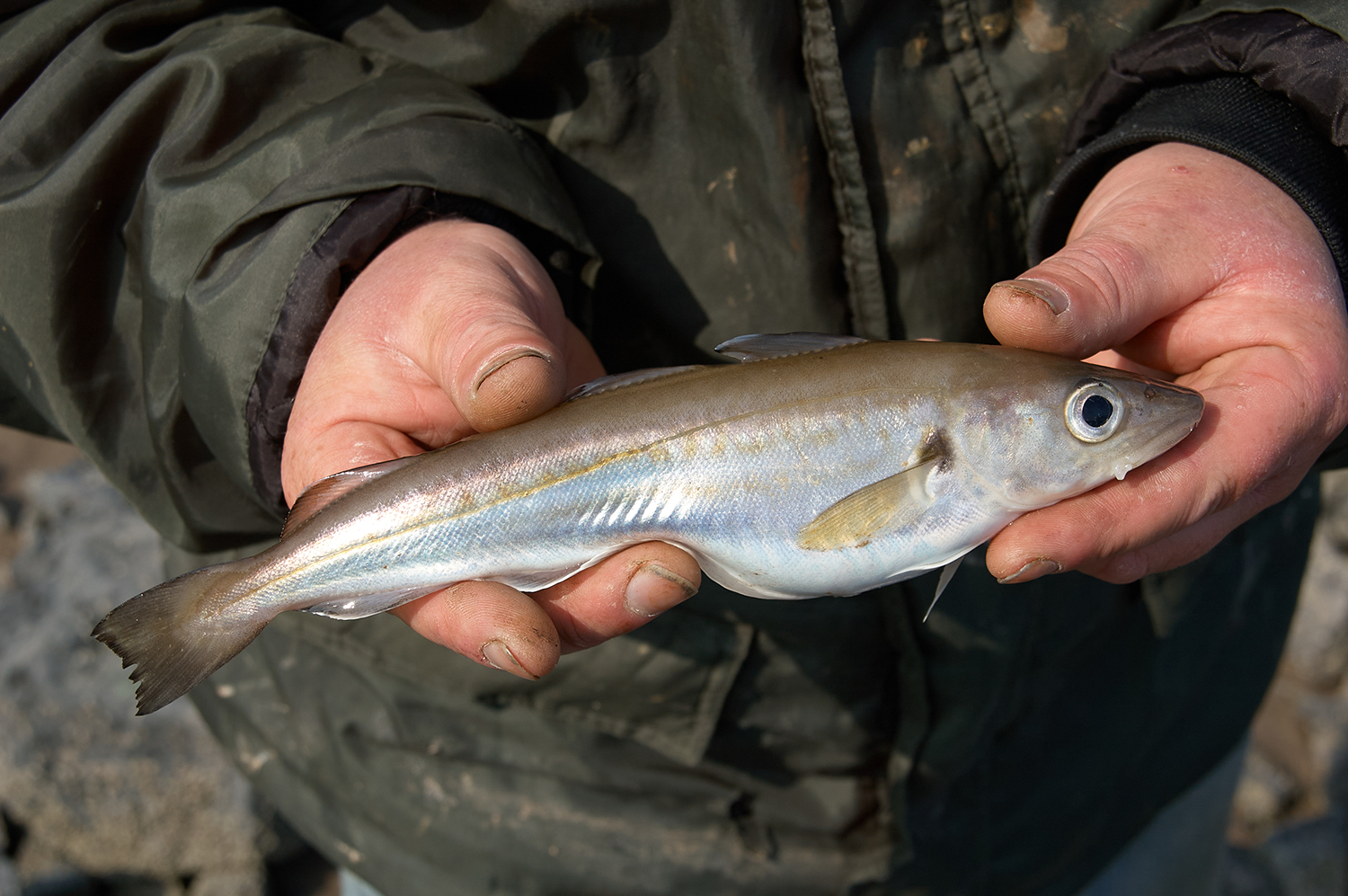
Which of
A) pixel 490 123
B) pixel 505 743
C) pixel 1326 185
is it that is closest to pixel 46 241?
pixel 490 123

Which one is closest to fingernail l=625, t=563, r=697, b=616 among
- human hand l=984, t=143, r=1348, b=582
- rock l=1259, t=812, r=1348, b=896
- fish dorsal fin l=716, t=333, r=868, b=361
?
fish dorsal fin l=716, t=333, r=868, b=361

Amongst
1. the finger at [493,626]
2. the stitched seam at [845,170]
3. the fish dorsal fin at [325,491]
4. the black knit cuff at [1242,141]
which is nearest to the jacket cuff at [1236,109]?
the black knit cuff at [1242,141]

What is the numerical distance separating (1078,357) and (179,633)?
7.24 feet

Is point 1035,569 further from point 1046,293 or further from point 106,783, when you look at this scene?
point 106,783

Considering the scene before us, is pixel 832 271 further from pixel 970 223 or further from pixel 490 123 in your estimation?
pixel 490 123

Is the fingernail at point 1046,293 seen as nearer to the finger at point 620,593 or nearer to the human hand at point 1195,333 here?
the human hand at point 1195,333

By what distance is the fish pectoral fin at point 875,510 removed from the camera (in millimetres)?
2076

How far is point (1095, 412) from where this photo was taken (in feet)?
6.70

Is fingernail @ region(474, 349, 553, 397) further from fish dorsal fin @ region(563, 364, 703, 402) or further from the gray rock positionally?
the gray rock

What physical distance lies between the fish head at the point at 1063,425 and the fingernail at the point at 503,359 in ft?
3.27

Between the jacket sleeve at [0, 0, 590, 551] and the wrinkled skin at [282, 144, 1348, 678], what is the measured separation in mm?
121

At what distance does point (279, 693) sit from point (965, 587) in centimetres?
226

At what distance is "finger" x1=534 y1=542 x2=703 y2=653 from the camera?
2.02m

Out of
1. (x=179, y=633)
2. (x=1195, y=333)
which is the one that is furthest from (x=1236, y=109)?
(x=179, y=633)
